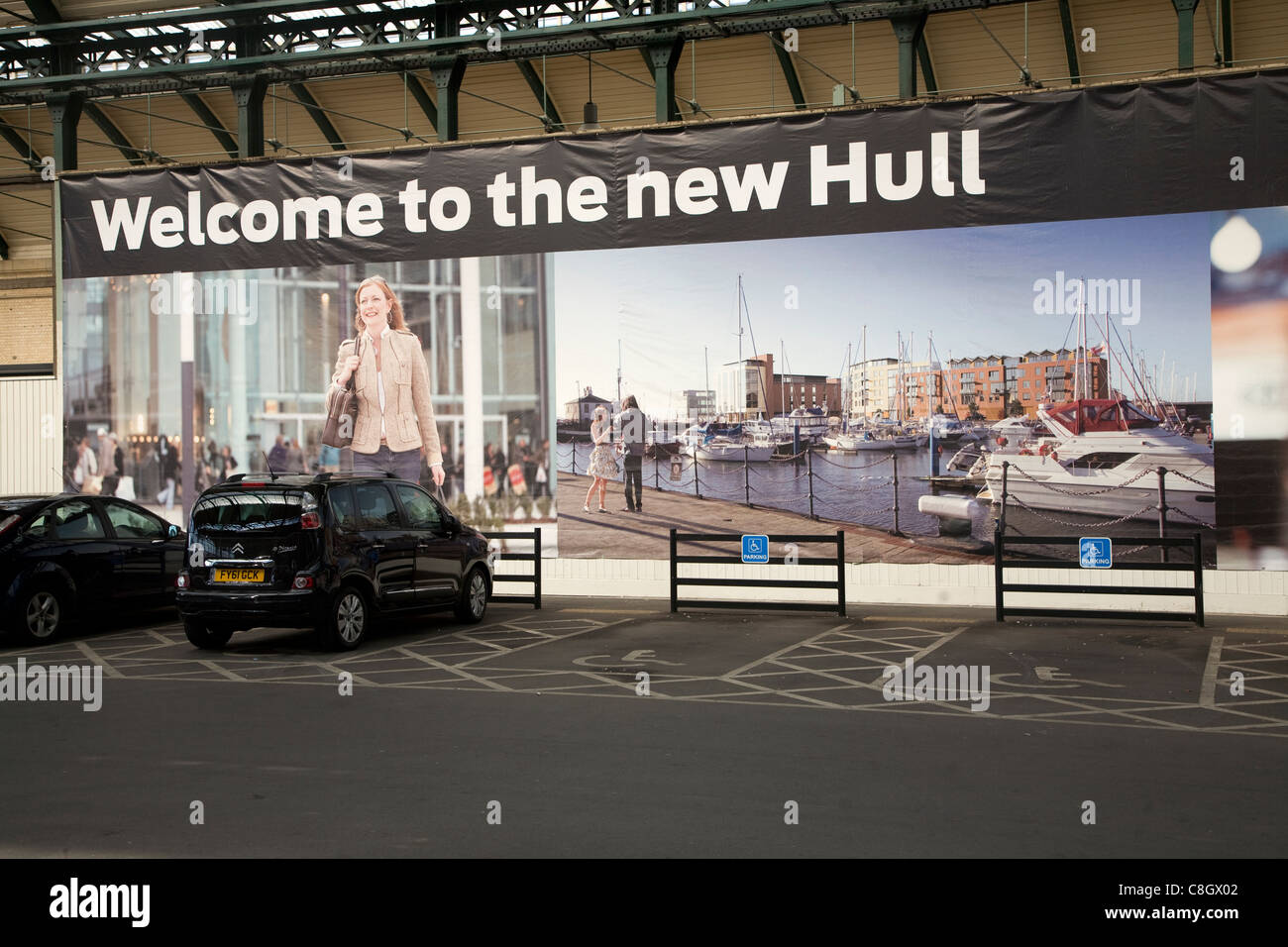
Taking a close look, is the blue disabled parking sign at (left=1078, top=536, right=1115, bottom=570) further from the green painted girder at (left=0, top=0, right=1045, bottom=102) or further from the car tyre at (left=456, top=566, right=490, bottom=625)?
the green painted girder at (left=0, top=0, right=1045, bottom=102)

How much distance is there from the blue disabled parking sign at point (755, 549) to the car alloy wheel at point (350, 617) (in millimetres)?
5100

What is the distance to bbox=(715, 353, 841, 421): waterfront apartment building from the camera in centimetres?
1681

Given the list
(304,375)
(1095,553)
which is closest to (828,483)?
(1095,553)

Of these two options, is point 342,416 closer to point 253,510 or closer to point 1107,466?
point 253,510

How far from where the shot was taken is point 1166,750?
766cm

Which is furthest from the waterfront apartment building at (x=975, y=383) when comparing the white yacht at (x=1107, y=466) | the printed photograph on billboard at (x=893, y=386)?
the white yacht at (x=1107, y=466)

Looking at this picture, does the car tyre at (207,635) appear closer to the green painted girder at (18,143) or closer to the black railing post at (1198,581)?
the black railing post at (1198,581)

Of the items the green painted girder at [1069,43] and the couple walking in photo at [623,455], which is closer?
the green painted girder at [1069,43]

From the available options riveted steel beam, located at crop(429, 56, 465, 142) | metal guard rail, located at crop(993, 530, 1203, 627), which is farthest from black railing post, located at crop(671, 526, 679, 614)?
riveted steel beam, located at crop(429, 56, 465, 142)

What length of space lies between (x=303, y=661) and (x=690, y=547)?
6847 mm

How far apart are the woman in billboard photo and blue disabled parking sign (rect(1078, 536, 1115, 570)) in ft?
30.5

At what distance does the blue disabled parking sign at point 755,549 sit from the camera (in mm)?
15391
